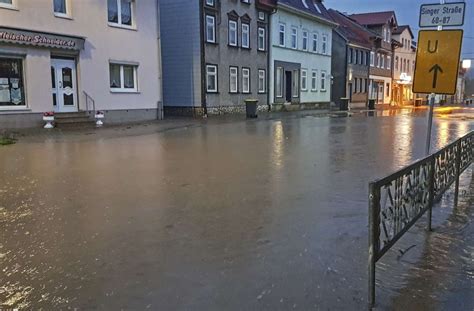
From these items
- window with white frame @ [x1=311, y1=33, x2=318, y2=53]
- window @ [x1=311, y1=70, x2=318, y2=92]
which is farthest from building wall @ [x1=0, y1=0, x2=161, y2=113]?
window with white frame @ [x1=311, y1=33, x2=318, y2=53]

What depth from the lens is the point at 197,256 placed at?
14.7ft

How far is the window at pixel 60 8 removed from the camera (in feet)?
63.5

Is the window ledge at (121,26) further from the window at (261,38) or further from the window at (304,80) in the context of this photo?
the window at (304,80)

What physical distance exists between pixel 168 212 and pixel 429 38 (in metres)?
4.17

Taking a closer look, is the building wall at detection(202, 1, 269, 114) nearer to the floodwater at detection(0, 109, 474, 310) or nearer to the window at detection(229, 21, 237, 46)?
the window at detection(229, 21, 237, 46)

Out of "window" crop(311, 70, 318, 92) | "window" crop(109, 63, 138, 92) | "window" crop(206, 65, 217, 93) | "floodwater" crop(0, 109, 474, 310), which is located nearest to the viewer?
"floodwater" crop(0, 109, 474, 310)

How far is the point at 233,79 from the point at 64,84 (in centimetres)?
1332

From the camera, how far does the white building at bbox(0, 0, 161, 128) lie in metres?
18.0

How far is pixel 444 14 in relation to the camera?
6.31 m

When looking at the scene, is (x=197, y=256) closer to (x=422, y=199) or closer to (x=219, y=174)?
(x=422, y=199)

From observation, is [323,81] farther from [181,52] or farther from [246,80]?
[181,52]

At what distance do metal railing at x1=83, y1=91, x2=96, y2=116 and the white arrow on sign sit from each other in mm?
17132

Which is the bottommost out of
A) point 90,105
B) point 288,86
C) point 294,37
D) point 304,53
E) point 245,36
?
point 90,105

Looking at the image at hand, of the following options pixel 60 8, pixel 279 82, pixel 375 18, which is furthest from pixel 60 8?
pixel 375 18
